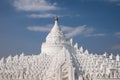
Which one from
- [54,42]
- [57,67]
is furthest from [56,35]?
[57,67]

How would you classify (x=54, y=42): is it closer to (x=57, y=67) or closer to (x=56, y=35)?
(x=56, y=35)

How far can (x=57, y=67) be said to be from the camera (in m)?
63.3

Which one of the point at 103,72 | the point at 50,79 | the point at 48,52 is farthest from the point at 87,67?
the point at 48,52

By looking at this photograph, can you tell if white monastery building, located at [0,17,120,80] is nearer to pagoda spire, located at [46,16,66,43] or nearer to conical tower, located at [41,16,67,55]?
conical tower, located at [41,16,67,55]

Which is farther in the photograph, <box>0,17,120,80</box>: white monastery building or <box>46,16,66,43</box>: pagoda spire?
<box>46,16,66,43</box>: pagoda spire

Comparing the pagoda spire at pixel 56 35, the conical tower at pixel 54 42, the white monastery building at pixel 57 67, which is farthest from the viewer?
the pagoda spire at pixel 56 35

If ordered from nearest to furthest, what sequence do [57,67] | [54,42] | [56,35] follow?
[57,67] → [54,42] → [56,35]

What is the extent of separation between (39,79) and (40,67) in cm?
449

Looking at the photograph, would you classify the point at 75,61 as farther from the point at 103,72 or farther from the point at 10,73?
the point at 10,73

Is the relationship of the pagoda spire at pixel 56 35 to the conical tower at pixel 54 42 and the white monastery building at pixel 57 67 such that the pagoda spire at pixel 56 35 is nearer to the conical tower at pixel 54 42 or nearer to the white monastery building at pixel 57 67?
the conical tower at pixel 54 42

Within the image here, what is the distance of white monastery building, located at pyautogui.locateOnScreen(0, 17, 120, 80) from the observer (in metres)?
A: 63.3

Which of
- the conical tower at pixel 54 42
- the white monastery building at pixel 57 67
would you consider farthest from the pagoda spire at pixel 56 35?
the white monastery building at pixel 57 67

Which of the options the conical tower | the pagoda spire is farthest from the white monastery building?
the pagoda spire

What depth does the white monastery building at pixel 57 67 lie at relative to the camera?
63344mm
